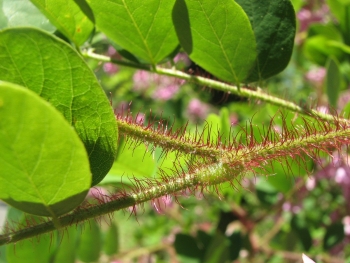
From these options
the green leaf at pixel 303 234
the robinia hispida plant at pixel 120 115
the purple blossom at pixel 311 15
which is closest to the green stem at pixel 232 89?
the robinia hispida plant at pixel 120 115

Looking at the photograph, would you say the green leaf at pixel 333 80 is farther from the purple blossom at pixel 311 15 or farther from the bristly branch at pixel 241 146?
the purple blossom at pixel 311 15

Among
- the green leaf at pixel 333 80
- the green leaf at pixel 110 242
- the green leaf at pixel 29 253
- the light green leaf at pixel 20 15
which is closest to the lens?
the light green leaf at pixel 20 15

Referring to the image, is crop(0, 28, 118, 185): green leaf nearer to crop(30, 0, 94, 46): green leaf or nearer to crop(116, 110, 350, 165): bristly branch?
crop(116, 110, 350, 165): bristly branch

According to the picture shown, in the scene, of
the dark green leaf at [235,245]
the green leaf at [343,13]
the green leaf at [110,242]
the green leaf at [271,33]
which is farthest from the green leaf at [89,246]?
the green leaf at [343,13]

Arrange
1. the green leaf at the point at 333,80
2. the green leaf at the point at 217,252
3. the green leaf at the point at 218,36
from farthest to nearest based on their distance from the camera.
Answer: the green leaf at the point at 217,252, the green leaf at the point at 333,80, the green leaf at the point at 218,36

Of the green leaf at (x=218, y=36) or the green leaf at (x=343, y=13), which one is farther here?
the green leaf at (x=343, y=13)

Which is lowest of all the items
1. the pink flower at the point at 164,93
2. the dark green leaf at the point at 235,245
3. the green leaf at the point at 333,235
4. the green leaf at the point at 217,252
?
the dark green leaf at the point at 235,245

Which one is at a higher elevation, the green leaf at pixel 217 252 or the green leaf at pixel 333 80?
the green leaf at pixel 333 80

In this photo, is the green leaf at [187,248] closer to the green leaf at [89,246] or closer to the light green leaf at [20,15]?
the green leaf at [89,246]
